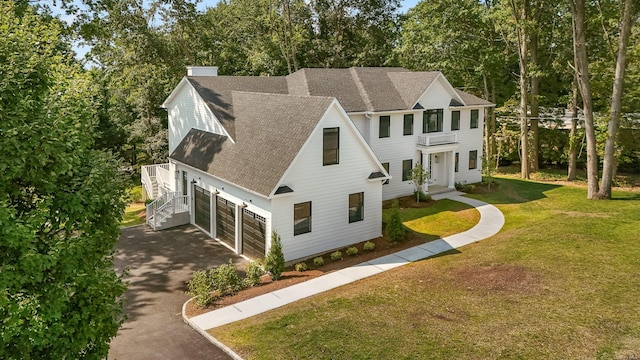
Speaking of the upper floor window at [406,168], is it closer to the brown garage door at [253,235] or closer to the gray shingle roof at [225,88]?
the gray shingle roof at [225,88]

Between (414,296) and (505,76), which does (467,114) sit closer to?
(505,76)

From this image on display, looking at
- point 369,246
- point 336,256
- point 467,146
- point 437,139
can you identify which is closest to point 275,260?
point 336,256

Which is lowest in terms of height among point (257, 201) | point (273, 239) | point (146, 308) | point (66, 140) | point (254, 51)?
point (146, 308)

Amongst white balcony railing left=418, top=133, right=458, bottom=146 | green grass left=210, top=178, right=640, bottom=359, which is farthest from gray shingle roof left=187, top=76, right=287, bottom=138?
green grass left=210, top=178, right=640, bottom=359

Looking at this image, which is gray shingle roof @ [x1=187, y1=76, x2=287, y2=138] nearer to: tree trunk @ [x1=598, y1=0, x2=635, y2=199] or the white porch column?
the white porch column

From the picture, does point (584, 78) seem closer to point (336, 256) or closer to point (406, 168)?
point (406, 168)

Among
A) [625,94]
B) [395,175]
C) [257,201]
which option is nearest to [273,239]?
[257,201]
